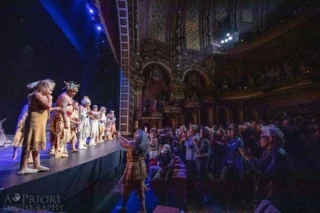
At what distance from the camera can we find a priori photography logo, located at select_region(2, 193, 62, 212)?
1.26 metres

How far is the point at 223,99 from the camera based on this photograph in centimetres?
293

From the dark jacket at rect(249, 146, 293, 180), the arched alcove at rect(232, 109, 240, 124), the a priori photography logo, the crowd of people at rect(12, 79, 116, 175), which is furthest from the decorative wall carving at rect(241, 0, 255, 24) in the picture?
the a priori photography logo

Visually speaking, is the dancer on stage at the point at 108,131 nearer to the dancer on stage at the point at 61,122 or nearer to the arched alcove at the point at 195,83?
the dancer on stage at the point at 61,122

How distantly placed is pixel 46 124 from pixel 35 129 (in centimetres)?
59

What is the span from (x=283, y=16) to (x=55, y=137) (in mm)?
4593

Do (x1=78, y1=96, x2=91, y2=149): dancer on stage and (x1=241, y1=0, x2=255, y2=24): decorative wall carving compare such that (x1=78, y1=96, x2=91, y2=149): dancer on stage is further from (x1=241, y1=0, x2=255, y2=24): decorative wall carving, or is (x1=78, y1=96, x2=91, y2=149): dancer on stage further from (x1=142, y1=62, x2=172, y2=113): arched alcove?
(x1=241, y1=0, x2=255, y2=24): decorative wall carving

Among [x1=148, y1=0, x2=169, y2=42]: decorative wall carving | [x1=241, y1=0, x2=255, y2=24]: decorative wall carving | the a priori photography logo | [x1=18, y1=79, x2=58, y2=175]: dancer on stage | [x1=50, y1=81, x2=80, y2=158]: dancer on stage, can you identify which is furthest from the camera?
[x1=148, y1=0, x2=169, y2=42]: decorative wall carving

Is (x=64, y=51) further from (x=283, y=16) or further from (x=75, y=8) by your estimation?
(x=283, y=16)

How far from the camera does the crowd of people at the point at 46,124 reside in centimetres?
170

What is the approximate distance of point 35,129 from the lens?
67.7 inches

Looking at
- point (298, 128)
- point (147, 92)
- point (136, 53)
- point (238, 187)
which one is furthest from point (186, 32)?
point (238, 187)

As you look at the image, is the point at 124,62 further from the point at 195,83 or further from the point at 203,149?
the point at 203,149

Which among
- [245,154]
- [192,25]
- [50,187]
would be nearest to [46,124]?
[50,187]

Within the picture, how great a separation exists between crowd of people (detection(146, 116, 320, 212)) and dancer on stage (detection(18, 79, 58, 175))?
1722mm
